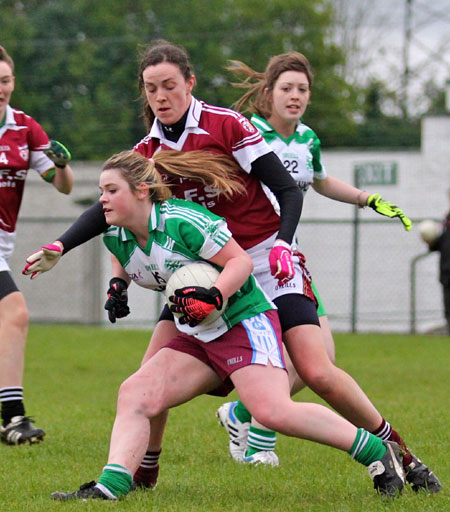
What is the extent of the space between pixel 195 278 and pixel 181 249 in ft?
0.52

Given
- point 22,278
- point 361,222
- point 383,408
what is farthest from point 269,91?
point 22,278

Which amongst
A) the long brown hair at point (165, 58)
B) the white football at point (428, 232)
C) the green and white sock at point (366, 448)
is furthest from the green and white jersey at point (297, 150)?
the white football at point (428, 232)

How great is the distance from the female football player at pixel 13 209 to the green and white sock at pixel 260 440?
152 centimetres

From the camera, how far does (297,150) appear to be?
5.36 meters

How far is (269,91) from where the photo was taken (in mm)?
5445

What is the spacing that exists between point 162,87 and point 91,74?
55.7 feet

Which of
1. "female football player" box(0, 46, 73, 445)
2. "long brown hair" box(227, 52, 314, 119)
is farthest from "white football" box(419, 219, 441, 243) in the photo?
"long brown hair" box(227, 52, 314, 119)

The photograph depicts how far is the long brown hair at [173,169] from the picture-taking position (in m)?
4.09

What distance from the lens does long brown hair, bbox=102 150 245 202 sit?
161 inches

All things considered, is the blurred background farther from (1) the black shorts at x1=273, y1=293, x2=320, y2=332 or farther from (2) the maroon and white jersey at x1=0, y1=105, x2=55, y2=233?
(1) the black shorts at x1=273, y1=293, x2=320, y2=332

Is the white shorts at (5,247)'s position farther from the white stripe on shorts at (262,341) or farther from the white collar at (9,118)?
the white stripe on shorts at (262,341)

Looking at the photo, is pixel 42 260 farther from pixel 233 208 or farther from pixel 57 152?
pixel 57 152

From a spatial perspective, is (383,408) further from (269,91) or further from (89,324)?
(89,324)

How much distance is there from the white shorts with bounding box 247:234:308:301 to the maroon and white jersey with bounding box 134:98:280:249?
34 mm
